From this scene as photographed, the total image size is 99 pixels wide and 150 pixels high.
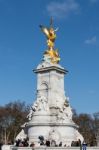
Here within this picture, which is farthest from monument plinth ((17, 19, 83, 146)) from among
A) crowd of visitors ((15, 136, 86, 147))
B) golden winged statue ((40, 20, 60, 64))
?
crowd of visitors ((15, 136, 86, 147))

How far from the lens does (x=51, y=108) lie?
53.2 m

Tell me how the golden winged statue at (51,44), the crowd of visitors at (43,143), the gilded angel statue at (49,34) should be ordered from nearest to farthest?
the crowd of visitors at (43,143) < the golden winged statue at (51,44) < the gilded angel statue at (49,34)

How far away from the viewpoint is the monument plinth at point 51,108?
1994 inches

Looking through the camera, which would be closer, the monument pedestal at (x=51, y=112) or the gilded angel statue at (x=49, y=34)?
the monument pedestal at (x=51, y=112)

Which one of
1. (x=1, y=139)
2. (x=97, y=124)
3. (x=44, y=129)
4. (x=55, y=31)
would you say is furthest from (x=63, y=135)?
(x=97, y=124)

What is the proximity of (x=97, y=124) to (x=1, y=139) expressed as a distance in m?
18.3

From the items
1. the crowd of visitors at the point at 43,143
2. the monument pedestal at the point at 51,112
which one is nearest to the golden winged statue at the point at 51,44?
the monument pedestal at the point at 51,112

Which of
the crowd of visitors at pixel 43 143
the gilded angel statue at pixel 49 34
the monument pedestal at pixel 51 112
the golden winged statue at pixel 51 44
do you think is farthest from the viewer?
the gilded angel statue at pixel 49 34

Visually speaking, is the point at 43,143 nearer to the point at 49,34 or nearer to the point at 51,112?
the point at 51,112

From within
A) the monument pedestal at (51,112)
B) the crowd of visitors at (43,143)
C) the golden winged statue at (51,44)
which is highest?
the golden winged statue at (51,44)

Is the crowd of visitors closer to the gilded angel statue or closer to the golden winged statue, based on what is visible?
the golden winged statue

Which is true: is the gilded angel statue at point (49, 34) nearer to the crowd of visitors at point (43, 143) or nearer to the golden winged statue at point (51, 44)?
the golden winged statue at point (51, 44)

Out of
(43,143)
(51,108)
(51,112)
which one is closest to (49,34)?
(51,108)

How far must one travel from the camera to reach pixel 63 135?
1992 inches
